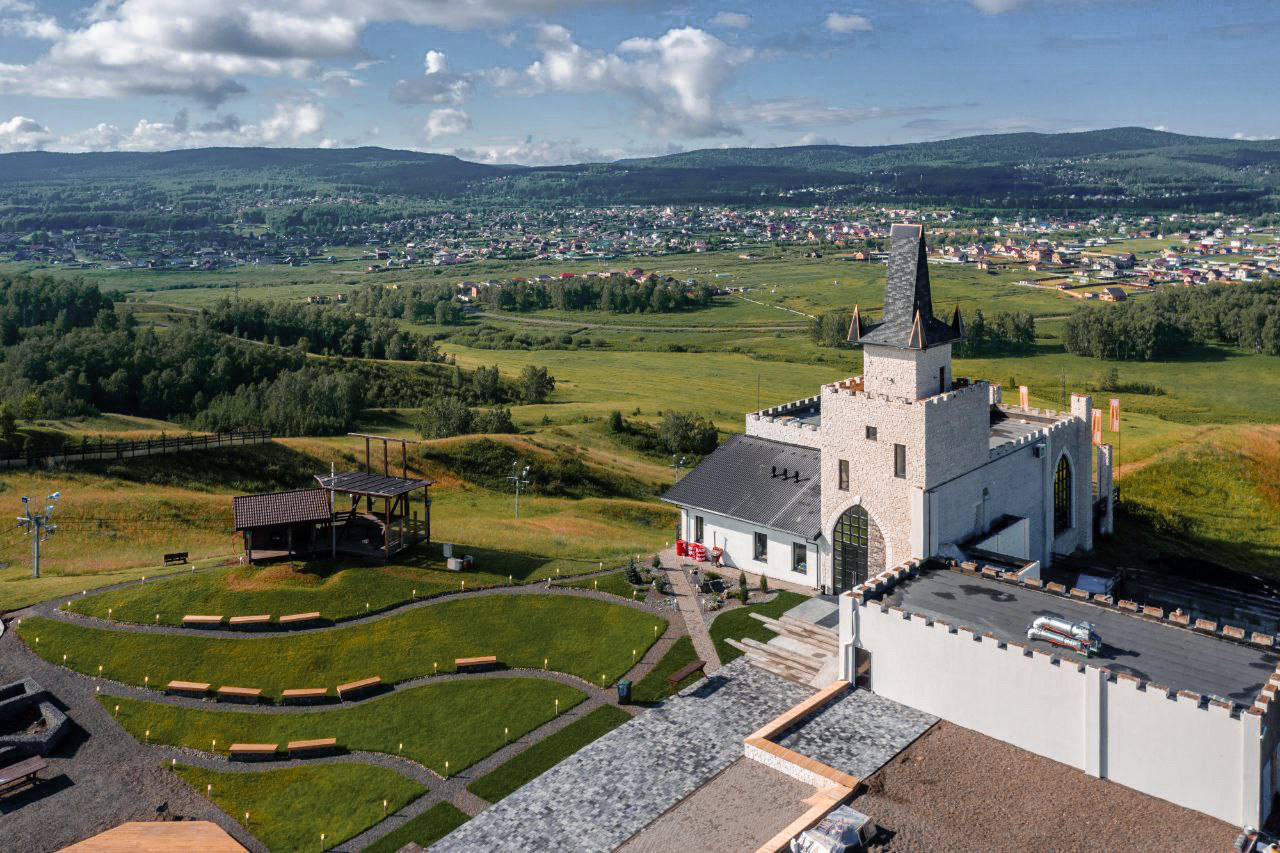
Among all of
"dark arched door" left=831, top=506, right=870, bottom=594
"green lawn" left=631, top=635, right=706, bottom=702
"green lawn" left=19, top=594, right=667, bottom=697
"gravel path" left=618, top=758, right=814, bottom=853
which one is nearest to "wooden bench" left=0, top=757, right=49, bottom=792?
"green lawn" left=19, top=594, right=667, bottom=697

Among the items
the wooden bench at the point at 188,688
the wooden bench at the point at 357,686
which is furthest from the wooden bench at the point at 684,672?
the wooden bench at the point at 188,688

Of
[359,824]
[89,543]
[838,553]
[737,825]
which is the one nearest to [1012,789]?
[737,825]

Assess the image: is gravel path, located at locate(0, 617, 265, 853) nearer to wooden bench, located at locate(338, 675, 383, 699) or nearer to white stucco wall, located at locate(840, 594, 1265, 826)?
wooden bench, located at locate(338, 675, 383, 699)

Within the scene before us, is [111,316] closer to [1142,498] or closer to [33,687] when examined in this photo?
[33,687]

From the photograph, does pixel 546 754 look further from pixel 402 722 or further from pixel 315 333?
pixel 315 333

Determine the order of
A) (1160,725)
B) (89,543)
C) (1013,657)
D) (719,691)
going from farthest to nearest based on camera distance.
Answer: (89,543)
(719,691)
(1013,657)
(1160,725)

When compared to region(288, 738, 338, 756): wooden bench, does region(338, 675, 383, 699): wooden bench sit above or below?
above
